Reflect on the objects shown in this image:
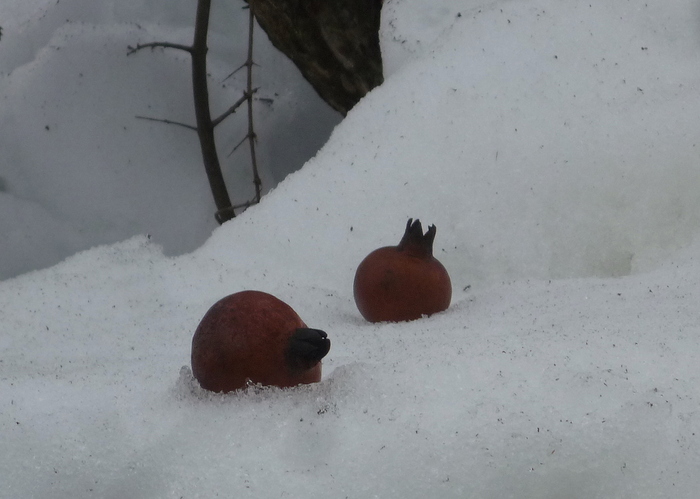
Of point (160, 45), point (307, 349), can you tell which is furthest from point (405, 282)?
point (160, 45)

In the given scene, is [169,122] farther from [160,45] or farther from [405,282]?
[405,282]

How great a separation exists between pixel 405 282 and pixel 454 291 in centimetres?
31

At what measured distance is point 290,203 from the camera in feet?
7.28

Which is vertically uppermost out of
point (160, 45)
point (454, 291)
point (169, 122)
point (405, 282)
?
point (160, 45)

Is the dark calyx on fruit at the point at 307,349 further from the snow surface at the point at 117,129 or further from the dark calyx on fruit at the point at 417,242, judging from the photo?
the snow surface at the point at 117,129

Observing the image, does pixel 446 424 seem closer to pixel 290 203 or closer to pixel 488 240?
pixel 488 240

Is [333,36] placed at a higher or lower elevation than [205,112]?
higher

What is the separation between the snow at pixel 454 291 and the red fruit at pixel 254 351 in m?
0.05

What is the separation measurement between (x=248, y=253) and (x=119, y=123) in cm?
160

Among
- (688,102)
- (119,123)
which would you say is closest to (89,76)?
(119,123)

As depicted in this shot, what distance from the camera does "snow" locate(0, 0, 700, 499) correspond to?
1.02 metres

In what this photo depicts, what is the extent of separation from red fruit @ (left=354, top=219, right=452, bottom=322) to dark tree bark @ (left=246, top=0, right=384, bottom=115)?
152 cm

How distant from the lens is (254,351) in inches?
48.4

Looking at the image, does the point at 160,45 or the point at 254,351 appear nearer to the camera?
the point at 254,351
